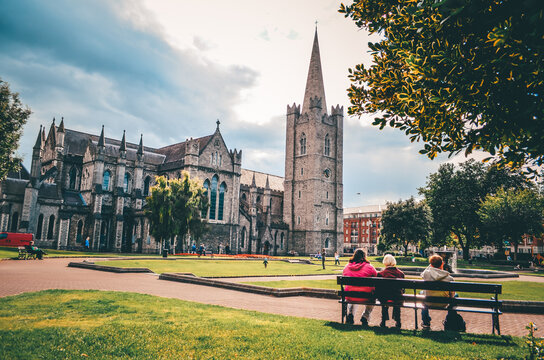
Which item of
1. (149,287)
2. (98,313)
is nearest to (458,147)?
(98,313)

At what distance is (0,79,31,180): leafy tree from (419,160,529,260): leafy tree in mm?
54746

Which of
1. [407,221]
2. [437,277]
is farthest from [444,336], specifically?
[407,221]

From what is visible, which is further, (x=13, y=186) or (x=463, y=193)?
(x=463, y=193)

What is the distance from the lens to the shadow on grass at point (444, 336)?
686 cm

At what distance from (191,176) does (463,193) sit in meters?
41.3

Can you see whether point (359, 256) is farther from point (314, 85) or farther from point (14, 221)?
point (314, 85)

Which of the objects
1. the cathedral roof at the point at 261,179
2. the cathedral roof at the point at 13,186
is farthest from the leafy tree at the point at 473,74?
the cathedral roof at the point at 261,179

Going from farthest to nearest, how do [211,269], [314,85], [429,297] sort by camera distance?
[314,85], [211,269], [429,297]

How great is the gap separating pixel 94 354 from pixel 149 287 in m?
9.72

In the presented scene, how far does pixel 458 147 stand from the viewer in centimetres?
758

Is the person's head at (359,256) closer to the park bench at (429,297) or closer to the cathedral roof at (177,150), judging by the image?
the park bench at (429,297)

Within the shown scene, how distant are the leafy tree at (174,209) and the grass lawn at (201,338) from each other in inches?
1273

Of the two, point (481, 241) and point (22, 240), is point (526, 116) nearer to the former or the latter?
point (22, 240)

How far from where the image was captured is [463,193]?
191ft
